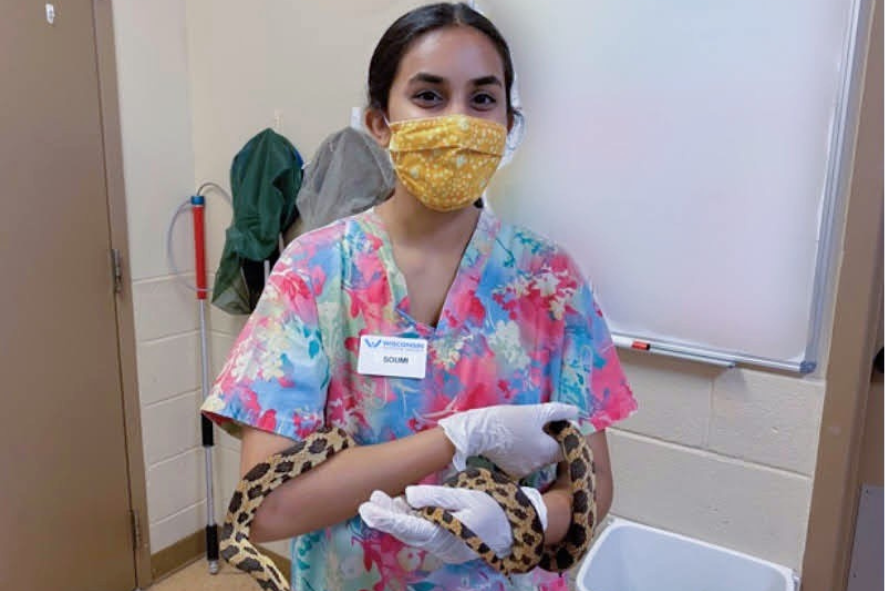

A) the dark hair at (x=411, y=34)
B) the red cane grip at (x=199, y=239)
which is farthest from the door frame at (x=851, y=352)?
the red cane grip at (x=199, y=239)

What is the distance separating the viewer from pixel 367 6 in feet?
6.19

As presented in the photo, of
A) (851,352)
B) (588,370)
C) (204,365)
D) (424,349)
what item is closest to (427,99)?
(424,349)

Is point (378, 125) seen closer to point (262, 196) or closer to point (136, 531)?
point (262, 196)

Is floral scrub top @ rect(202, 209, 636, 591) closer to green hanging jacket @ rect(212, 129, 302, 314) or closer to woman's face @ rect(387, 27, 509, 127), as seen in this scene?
woman's face @ rect(387, 27, 509, 127)

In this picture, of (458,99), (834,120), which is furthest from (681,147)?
(458,99)

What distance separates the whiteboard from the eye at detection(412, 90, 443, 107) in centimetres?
64

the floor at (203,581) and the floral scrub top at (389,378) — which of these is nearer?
the floral scrub top at (389,378)

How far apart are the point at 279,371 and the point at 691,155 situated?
1009mm

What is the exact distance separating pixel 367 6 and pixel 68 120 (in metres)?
0.95

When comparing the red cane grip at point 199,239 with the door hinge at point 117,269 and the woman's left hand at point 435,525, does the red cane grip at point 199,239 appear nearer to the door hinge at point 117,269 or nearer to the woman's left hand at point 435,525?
the door hinge at point 117,269

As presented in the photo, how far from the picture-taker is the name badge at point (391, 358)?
0.98 meters

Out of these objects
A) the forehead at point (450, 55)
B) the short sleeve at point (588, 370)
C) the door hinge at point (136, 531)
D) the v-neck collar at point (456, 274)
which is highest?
the forehead at point (450, 55)

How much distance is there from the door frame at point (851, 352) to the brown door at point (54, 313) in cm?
203

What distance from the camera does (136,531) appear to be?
2.34 meters
